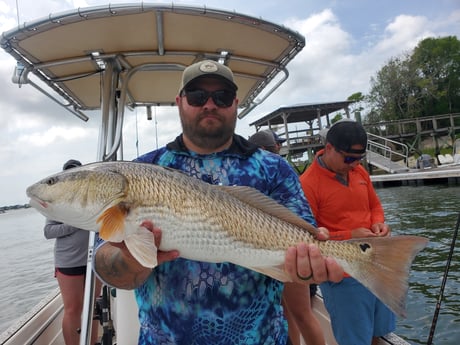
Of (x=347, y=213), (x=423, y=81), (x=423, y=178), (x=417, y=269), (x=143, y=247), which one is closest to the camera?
(x=143, y=247)

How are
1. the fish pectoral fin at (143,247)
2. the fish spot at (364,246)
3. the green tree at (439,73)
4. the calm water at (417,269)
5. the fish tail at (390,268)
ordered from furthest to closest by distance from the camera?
the green tree at (439,73)
the calm water at (417,269)
the fish spot at (364,246)
the fish tail at (390,268)
the fish pectoral fin at (143,247)

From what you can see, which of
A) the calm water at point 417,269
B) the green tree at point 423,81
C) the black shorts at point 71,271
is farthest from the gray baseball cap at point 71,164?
the green tree at point 423,81

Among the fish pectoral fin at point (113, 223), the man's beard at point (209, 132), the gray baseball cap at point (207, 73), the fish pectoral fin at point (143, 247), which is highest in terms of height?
the gray baseball cap at point (207, 73)

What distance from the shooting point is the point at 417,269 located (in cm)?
795

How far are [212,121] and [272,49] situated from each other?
2253 millimetres

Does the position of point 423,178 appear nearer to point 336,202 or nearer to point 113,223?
point 336,202

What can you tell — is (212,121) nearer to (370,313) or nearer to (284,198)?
(284,198)

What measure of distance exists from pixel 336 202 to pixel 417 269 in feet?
19.0

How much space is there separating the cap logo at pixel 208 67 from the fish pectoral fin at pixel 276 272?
108 cm

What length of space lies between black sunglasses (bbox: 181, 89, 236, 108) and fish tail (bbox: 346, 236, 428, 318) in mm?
1038

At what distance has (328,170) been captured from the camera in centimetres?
356

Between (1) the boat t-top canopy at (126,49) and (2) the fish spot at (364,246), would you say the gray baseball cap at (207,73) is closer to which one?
(2) the fish spot at (364,246)

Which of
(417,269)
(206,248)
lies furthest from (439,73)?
(206,248)

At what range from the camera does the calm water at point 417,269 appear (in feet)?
18.7
